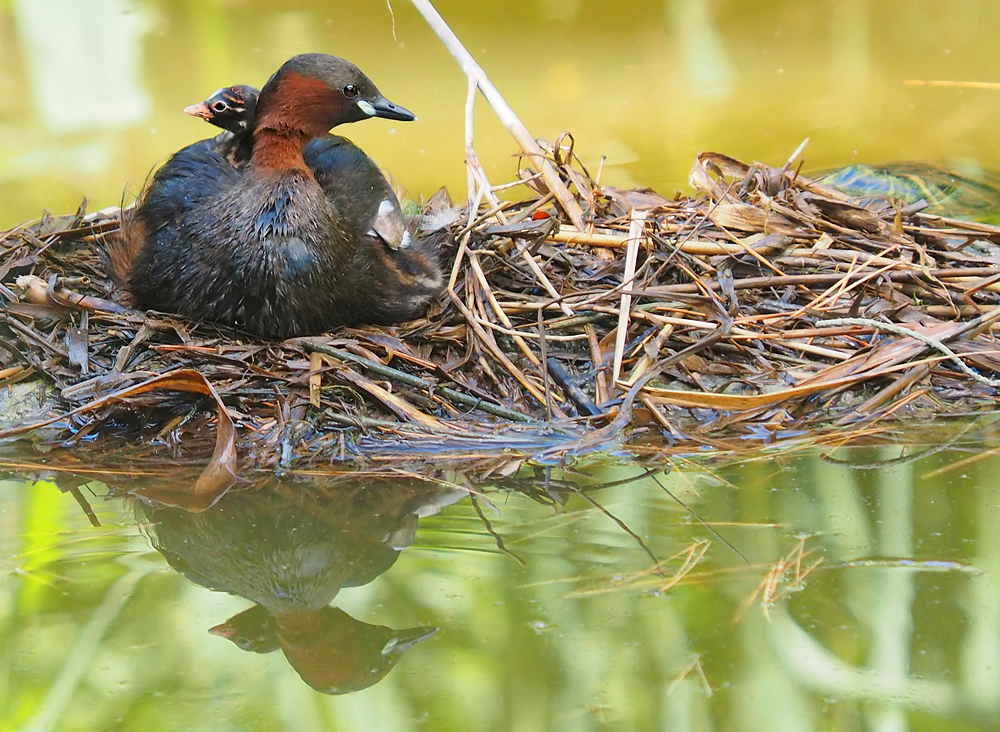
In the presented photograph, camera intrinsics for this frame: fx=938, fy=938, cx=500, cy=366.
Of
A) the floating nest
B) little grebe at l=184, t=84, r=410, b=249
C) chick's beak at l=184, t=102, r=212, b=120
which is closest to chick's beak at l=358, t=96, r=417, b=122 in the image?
little grebe at l=184, t=84, r=410, b=249

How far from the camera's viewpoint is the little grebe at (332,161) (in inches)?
113

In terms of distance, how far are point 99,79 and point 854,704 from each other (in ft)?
13.2

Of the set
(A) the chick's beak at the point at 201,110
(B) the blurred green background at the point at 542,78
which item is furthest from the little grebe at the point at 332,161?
(B) the blurred green background at the point at 542,78

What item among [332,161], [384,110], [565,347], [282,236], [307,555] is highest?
[384,110]

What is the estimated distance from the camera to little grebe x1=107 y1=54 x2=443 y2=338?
2.62 metres

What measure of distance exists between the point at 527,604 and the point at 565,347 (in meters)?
1.31

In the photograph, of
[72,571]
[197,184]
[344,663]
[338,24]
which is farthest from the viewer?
[338,24]

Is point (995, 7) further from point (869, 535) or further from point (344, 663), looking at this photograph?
point (344, 663)

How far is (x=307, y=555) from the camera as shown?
71.6 inches

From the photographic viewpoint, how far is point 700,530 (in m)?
1.78

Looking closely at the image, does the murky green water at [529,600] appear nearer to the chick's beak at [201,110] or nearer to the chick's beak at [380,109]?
the chick's beak at [380,109]

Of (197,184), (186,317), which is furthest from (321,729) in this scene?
(197,184)

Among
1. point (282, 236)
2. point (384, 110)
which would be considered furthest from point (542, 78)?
point (282, 236)

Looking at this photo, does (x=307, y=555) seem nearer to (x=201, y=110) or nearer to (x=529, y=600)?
(x=529, y=600)
